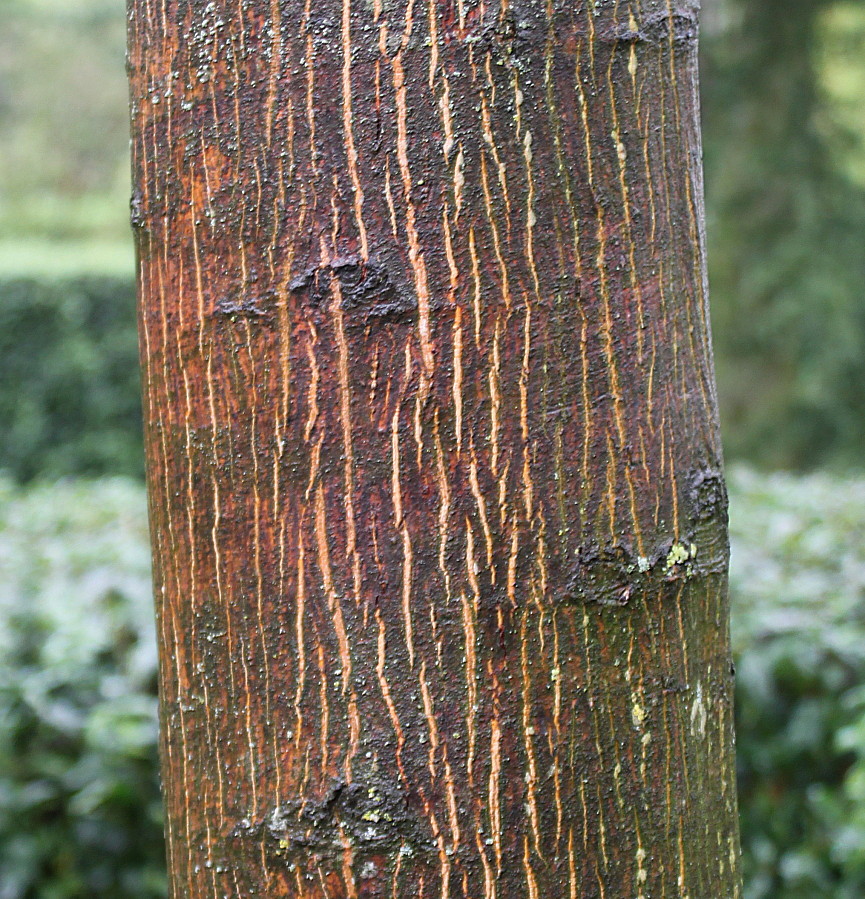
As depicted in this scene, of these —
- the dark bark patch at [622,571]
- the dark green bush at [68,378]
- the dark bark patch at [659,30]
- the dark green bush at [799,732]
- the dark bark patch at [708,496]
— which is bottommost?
the dark green bush at [799,732]

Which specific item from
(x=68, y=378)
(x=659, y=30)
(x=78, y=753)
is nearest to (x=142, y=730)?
(x=78, y=753)

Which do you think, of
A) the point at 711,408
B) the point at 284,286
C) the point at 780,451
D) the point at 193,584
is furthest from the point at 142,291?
the point at 780,451

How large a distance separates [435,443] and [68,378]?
29.8ft

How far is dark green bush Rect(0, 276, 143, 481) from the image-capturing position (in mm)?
9289

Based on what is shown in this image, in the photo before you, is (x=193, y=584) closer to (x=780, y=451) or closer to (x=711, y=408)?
(x=711, y=408)

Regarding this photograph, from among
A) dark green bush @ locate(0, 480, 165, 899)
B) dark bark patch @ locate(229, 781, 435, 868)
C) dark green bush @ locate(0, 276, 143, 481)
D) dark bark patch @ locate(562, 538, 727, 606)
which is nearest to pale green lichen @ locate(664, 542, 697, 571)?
dark bark patch @ locate(562, 538, 727, 606)

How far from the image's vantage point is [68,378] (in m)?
9.42

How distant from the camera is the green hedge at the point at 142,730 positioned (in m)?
2.50

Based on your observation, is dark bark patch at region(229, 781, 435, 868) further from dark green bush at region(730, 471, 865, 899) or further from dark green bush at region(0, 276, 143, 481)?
dark green bush at region(0, 276, 143, 481)

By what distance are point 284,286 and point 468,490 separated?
284 millimetres

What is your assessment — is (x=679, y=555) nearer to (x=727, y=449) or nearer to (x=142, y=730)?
(x=142, y=730)

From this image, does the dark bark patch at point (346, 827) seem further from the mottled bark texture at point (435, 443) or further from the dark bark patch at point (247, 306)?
the dark bark patch at point (247, 306)

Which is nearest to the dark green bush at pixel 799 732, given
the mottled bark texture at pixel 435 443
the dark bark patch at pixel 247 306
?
the mottled bark texture at pixel 435 443

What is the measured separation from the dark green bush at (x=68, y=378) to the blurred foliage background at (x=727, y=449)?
2cm
